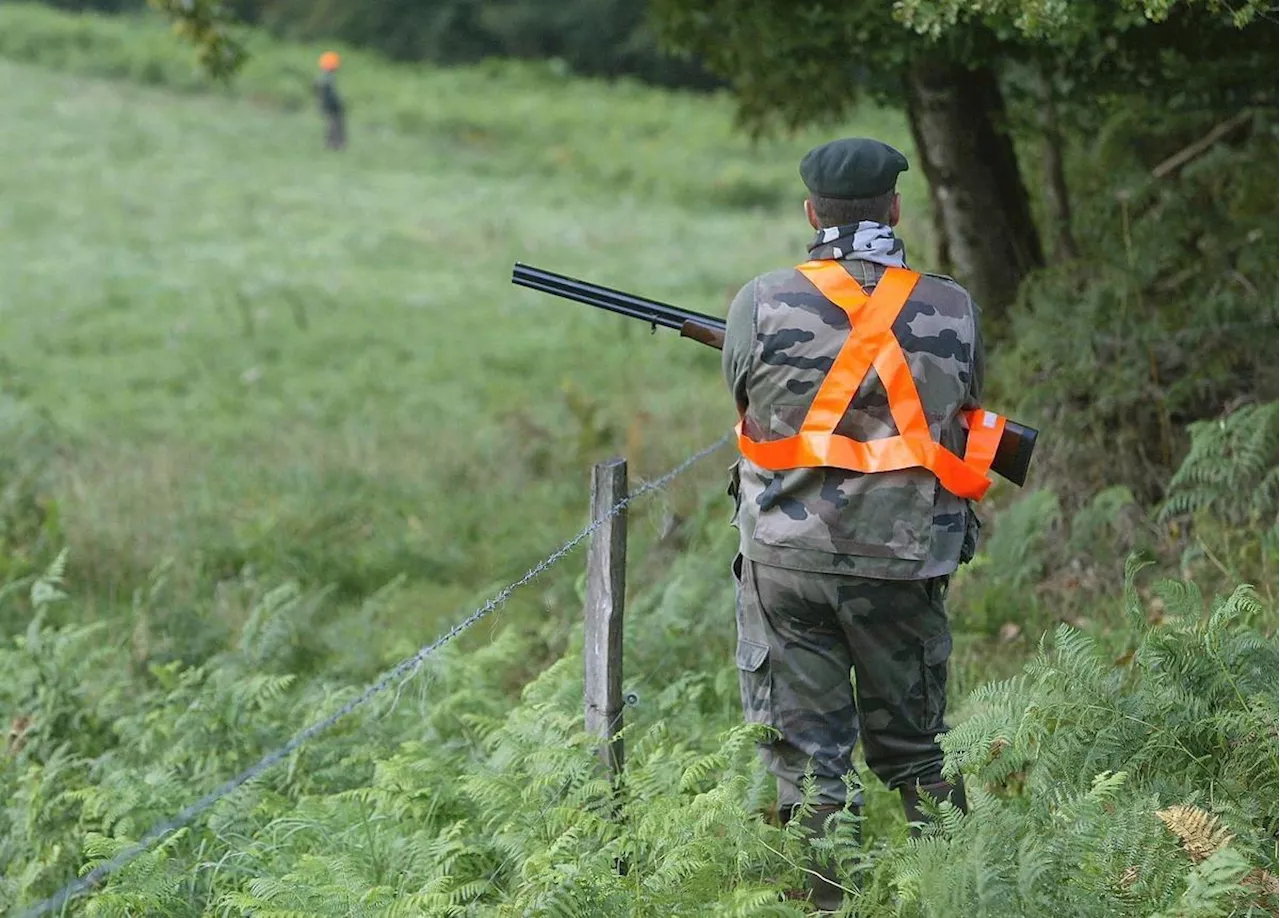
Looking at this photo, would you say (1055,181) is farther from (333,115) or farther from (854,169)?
(333,115)

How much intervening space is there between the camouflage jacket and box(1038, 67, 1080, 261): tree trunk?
4828 mm

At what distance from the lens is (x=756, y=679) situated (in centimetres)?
435

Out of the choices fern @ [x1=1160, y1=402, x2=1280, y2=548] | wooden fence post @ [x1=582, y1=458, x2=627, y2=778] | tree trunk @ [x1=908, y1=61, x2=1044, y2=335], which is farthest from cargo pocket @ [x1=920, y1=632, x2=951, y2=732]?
tree trunk @ [x1=908, y1=61, x2=1044, y2=335]

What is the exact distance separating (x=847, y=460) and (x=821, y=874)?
1.13 metres

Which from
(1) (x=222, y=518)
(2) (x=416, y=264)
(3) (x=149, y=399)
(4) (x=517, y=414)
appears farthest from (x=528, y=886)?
(2) (x=416, y=264)

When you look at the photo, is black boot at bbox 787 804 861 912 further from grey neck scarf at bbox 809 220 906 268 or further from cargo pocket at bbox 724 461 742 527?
grey neck scarf at bbox 809 220 906 268

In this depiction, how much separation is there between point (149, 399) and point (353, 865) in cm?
1001

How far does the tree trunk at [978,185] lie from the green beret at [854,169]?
4.66 m

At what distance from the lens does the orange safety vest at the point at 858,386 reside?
4043 mm

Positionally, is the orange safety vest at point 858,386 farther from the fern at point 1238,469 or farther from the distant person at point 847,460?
the fern at point 1238,469

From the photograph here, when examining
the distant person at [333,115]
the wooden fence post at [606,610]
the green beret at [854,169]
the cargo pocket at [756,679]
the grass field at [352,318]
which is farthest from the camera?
the distant person at [333,115]

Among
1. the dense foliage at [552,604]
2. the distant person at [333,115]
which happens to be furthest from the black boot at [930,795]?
the distant person at [333,115]

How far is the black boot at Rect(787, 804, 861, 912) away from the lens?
416 cm

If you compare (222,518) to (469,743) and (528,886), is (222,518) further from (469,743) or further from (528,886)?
(528,886)
